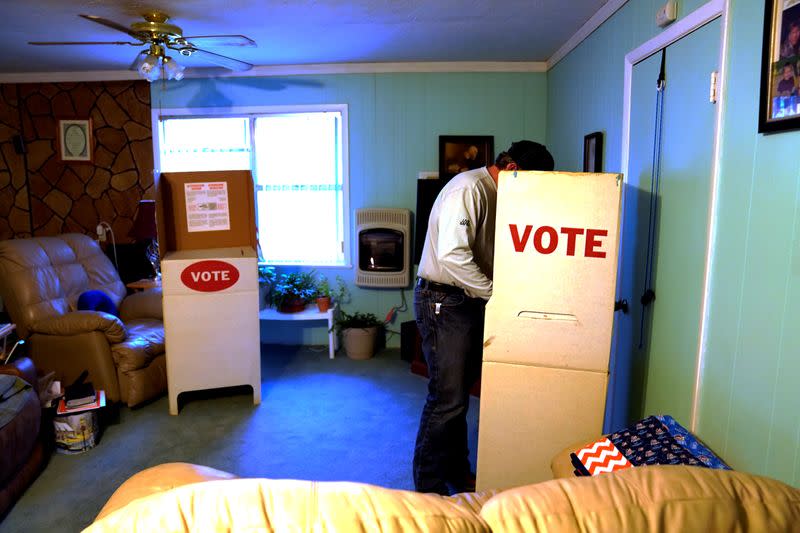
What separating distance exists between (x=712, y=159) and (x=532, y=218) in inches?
23.6

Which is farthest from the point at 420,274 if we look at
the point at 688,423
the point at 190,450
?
the point at 190,450

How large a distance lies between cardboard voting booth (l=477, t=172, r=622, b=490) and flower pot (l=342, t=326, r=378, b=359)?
232 centimetres

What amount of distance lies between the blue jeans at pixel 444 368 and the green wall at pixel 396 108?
2264 mm

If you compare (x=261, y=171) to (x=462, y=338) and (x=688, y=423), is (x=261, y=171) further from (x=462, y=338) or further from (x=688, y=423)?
(x=688, y=423)

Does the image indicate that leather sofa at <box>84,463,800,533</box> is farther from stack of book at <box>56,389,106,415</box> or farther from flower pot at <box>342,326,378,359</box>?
flower pot at <box>342,326,378,359</box>

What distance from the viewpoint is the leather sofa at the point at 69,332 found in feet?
10.6

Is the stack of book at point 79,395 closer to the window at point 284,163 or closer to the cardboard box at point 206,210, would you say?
the cardboard box at point 206,210

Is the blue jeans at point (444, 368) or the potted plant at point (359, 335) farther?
the potted plant at point (359, 335)

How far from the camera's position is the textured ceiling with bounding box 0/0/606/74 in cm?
285

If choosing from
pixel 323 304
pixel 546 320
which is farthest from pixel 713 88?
pixel 323 304

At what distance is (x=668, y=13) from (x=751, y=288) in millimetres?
1129

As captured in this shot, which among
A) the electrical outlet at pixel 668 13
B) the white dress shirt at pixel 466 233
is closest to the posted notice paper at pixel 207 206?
the white dress shirt at pixel 466 233

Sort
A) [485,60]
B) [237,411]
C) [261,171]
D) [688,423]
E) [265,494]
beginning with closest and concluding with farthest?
[265,494] < [688,423] < [237,411] < [485,60] < [261,171]

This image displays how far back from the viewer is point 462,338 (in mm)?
2223
